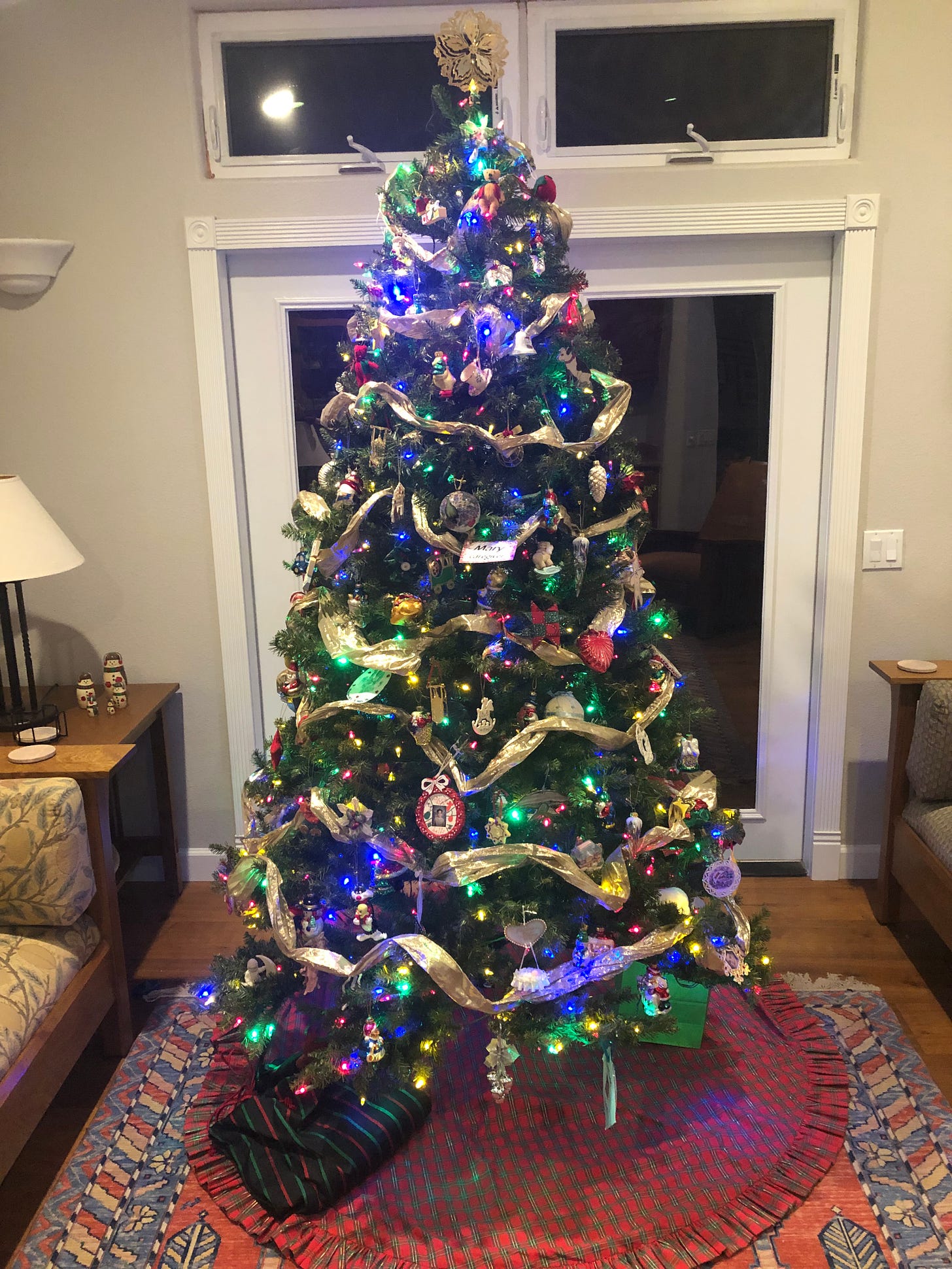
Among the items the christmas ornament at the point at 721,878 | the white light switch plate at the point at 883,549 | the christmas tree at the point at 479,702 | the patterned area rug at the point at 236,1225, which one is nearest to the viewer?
the patterned area rug at the point at 236,1225

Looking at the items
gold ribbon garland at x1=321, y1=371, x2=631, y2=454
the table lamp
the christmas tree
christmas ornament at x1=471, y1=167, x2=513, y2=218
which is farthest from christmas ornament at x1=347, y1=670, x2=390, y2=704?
the table lamp

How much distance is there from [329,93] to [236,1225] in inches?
102

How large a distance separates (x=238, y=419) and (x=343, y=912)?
1455mm

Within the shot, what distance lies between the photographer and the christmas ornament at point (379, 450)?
74.2 inches

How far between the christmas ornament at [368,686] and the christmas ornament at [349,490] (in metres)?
0.35

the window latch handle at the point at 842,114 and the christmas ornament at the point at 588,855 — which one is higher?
the window latch handle at the point at 842,114

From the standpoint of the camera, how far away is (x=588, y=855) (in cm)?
184

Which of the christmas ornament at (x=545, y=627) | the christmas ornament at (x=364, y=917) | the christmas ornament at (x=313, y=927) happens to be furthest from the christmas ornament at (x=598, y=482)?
the christmas ornament at (x=313, y=927)

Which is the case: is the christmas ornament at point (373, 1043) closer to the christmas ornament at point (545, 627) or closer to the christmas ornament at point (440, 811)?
the christmas ornament at point (440, 811)

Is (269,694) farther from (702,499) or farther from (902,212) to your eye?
(902,212)

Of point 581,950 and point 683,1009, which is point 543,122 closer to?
point 581,950

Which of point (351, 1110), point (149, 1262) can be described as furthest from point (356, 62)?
point (149, 1262)

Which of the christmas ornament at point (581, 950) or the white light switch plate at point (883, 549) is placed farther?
the white light switch plate at point (883, 549)

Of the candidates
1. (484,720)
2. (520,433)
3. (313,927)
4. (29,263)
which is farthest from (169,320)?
(313,927)
